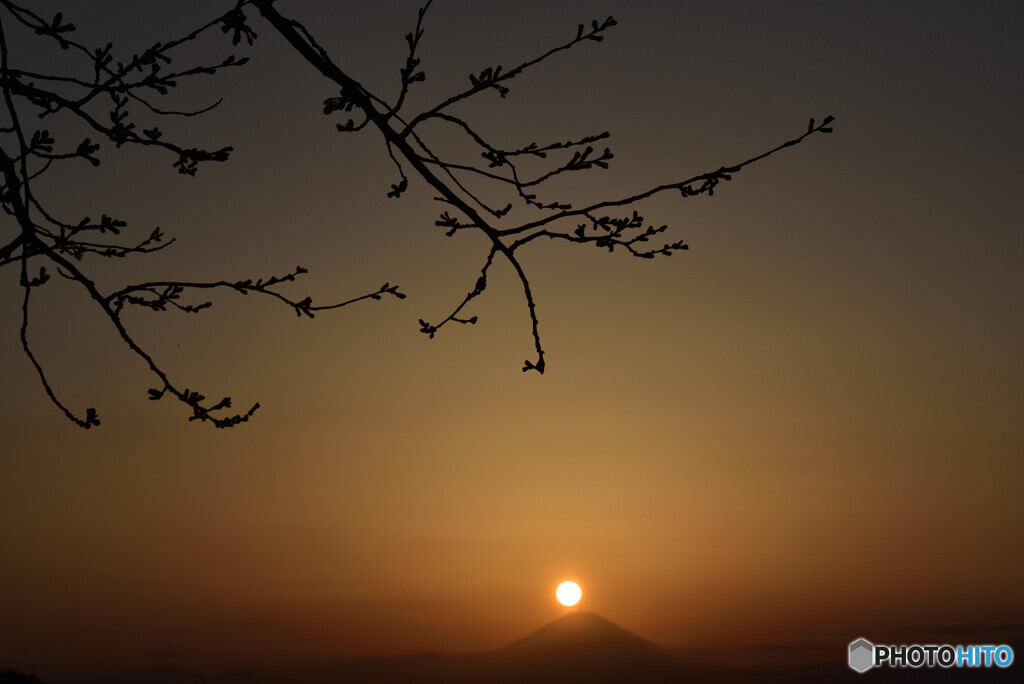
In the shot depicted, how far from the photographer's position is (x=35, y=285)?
170 inches

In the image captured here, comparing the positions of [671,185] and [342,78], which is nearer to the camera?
[671,185]

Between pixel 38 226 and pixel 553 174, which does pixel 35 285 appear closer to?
pixel 38 226

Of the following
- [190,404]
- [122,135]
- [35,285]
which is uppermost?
[122,135]

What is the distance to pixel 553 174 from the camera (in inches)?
148

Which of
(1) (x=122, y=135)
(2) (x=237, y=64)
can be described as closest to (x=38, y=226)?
(1) (x=122, y=135)

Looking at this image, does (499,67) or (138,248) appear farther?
(138,248)

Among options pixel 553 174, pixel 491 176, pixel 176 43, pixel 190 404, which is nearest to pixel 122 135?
pixel 176 43

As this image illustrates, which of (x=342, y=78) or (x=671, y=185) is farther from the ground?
(x=342, y=78)

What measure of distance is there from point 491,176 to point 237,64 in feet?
3.56

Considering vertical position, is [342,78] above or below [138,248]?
above

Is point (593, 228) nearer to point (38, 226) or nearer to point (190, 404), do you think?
point (190, 404)

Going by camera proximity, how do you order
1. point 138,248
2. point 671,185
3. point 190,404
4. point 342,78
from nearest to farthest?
point 671,185, point 342,78, point 190,404, point 138,248

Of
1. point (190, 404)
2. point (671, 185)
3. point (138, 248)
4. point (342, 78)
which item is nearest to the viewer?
point (671, 185)

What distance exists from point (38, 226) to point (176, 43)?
41.4 inches
